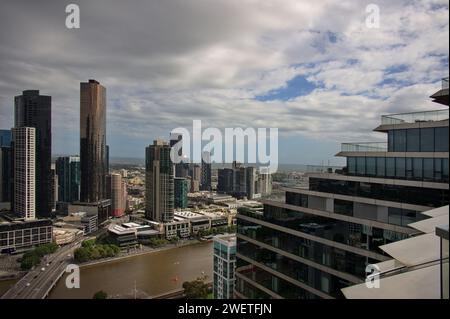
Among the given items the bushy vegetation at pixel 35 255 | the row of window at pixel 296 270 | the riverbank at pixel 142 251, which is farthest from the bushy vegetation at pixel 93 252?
the row of window at pixel 296 270

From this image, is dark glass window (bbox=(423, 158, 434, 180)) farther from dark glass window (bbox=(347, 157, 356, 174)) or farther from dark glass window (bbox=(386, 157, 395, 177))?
dark glass window (bbox=(347, 157, 356, 174))

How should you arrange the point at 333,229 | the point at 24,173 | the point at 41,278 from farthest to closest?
the point at 24,173
the point at 41,278
the point at 333,229

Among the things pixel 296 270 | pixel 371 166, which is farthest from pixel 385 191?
pixel 296 270

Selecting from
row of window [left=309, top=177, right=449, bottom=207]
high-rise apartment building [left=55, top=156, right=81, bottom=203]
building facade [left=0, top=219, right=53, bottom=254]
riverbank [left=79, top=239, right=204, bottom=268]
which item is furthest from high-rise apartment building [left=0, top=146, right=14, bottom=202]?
row of window [left=309, top=177, right=449, bottom=207]

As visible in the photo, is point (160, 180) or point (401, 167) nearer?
point (401, 167)

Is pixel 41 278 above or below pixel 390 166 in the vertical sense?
below

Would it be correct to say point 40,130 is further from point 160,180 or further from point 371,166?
point 371,166
